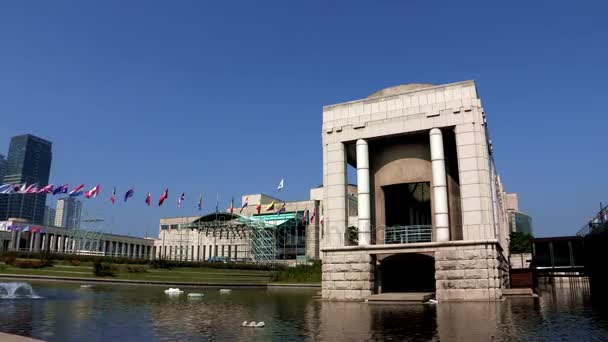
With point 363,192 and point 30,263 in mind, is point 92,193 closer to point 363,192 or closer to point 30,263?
point 30,263

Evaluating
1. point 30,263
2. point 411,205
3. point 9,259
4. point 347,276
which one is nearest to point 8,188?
point 9,259

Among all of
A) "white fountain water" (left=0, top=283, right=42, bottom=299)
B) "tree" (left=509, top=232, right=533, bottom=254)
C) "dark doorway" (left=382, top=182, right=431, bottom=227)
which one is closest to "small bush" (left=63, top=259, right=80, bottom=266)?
"white fountain water" (left=0, top=283, right=42, bottom=299)

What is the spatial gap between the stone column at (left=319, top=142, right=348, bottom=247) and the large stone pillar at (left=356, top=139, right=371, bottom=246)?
4.69 feet

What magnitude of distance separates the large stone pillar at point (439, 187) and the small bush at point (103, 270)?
138 feet

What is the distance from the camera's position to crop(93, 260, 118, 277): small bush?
58938 mm

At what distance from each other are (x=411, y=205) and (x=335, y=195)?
12294 millimetres

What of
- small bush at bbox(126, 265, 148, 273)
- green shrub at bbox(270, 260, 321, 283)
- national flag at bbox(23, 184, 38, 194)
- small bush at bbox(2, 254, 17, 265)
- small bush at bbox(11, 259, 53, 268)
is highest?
national flag at bbox(23, 184, 38, 194)

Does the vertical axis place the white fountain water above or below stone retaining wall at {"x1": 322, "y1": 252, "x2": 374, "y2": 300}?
below

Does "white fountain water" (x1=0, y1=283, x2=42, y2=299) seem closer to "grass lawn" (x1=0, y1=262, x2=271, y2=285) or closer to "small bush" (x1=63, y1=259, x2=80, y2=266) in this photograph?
"grass lawn" (x1=0, y1=262, x2=271, y2=285)

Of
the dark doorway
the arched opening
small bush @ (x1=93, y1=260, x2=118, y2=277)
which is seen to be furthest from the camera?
small bush @ (x1=93, y1=260, x2=118, y2=277)

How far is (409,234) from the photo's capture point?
129 feet

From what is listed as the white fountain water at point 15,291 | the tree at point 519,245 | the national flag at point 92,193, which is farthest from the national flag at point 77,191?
the tree at point 519,245

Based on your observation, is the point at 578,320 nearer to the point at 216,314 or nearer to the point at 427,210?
the point at 216,314

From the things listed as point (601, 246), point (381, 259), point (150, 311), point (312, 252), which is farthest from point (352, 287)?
point (312, 252)
